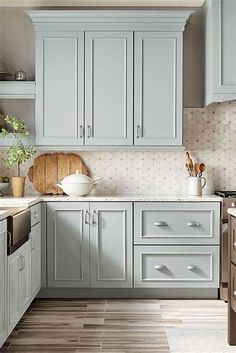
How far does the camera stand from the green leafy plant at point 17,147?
5105 mm

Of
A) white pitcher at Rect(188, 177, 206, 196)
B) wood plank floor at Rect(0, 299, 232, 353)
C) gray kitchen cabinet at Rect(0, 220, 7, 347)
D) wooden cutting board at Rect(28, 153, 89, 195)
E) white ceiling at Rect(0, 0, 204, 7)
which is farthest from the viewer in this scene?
wooden cutting board at Rect(28, 153, 89, 195)

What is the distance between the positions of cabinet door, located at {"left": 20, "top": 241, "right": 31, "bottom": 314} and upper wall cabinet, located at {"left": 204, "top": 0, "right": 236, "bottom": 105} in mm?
1971

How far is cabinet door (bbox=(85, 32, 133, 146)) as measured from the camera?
5078 millimetres

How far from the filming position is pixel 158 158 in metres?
5.43

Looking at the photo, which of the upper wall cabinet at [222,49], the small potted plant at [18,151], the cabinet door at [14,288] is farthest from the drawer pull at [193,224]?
the cabinet door at [14,288]

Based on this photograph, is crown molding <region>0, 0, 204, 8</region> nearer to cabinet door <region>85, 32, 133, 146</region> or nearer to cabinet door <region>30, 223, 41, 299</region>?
cabinet door <region>85, 32, 133, 146</region>

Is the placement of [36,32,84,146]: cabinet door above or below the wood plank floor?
above

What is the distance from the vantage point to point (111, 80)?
5086mm

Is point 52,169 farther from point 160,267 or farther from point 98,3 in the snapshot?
point 98,3

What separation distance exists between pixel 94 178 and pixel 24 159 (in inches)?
26.3

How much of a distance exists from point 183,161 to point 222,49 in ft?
3.48

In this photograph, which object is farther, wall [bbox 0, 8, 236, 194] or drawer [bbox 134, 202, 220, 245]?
wall [bbox 0, 8, 236, 194]

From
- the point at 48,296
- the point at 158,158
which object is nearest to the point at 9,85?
the point at 158,158

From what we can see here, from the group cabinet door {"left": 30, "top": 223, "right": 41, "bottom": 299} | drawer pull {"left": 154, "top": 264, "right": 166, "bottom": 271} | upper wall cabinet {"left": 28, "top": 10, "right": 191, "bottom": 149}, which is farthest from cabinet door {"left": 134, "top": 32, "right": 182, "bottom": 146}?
cabinet door {"left": 30, "top": 223, "right": 41, "bottom": 299}
